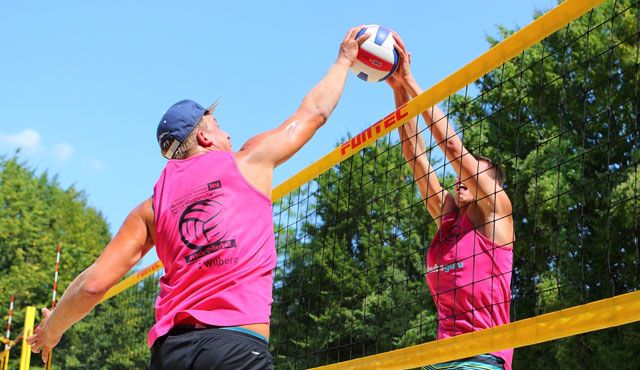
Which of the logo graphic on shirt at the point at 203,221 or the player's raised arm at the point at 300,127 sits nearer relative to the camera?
the logo graphic on shirt at the point at 203,221

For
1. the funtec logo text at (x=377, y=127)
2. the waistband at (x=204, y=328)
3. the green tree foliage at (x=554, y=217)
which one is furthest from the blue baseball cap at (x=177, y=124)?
the green tree foliage at (x=554, y=217)

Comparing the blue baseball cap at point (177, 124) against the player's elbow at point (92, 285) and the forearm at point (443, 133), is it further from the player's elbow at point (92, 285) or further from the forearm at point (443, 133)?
the forearm at point (443, 133)

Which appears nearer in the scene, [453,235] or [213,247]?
[213,247]

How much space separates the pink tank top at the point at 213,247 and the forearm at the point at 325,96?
14.6 inches

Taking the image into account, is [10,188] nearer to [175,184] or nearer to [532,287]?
[532,287]

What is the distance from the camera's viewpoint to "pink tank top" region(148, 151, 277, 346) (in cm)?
273

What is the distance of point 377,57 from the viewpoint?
176 inches

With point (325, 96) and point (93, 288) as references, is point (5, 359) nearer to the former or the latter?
point (93, 288)

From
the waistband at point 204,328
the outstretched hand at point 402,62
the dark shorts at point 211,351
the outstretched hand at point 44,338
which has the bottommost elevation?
the dark shorts at point 211,351

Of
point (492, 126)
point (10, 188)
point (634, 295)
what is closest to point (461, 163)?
point (634, 295)

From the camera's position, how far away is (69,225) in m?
38.0

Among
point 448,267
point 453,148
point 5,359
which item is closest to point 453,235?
point 448,267

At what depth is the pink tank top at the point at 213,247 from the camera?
2.73 m

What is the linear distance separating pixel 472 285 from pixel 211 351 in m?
1.81
